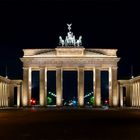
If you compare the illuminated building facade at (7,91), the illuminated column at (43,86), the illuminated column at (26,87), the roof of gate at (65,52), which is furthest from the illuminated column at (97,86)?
the illuminated building facade at (7,91)

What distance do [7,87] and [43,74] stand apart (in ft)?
35.0

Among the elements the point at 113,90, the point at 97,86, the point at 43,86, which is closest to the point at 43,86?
the point at 43,86

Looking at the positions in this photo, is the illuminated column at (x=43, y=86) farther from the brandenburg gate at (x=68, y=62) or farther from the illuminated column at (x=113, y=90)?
the illuminated column at (x=113, y=90)

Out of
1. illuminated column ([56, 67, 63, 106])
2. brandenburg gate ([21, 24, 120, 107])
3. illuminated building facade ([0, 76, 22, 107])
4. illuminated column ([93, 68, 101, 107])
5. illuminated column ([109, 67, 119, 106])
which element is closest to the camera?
brandenburg gate ([21, 24, 120, 107])

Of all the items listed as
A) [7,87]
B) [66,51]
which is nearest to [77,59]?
[66,51]

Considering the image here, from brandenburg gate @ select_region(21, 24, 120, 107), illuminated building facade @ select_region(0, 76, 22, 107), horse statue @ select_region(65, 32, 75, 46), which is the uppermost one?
horse statue @ select_region(65, 32, 75, 46)

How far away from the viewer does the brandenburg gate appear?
103125mm

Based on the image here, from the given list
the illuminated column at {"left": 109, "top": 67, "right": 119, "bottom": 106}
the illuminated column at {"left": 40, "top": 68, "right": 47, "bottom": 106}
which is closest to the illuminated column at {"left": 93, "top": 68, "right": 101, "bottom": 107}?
the illuminated column at {"left": 109, "top": 67, "right": 119, "bottom": 106}

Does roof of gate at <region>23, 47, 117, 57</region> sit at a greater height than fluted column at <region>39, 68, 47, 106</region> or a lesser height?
greater

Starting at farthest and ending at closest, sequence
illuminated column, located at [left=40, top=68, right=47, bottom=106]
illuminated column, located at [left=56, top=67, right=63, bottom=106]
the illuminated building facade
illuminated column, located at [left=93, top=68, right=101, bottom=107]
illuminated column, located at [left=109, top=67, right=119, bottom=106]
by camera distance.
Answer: illuminated column, located at [left=109, top=67, right=119, bottom=106] < illuminated column, located at [left=93, top=68, right=101, bottom=107] < illuminated column, located at [left=40, top=68, right=47, bottom=106] < illuminated column, located at [left=56, top=67, right=63, bottom=106] < the illuminated building facade

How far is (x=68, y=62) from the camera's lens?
10325cm

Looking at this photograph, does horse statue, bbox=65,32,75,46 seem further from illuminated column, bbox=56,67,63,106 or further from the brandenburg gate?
illuminated column, bbox=56,67,63,106

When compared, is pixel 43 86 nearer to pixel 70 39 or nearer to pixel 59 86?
pixel 59 86

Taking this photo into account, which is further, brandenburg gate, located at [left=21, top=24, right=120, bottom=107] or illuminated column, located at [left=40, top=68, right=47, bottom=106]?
illuminated column, located at [left=40, top=68, right=47, bottom=106]
